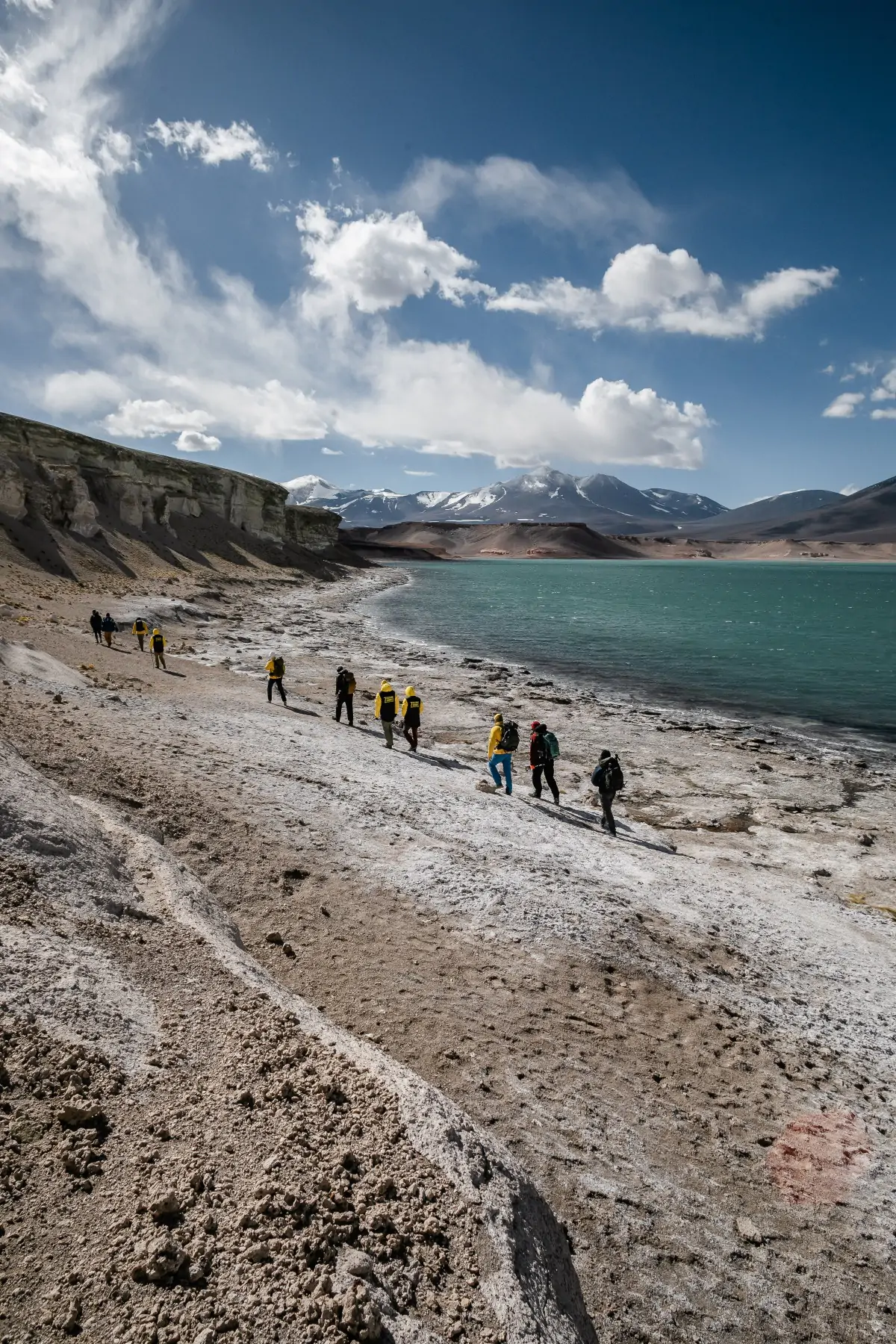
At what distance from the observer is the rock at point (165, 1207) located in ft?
10.6

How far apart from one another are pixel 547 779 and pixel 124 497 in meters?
58.8

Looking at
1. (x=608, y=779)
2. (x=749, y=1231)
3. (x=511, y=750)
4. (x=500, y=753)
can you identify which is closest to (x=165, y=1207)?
(x=749, y=1231)

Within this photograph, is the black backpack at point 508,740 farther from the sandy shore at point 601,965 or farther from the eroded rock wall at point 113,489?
the eroded rock wall at point 113,489

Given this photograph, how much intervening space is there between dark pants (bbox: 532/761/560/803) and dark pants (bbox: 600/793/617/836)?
1.30 metres

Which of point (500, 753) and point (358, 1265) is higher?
point (358, 1265)

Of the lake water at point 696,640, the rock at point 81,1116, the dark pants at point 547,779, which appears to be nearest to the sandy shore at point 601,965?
the dark pants at point 547,779

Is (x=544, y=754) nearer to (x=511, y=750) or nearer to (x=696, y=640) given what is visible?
(x=511, y=750)

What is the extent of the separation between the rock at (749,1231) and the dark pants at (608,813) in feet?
26.3

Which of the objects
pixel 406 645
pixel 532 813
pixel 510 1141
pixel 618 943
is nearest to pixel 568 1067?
pixel 510 1141

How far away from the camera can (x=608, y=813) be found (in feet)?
42.6

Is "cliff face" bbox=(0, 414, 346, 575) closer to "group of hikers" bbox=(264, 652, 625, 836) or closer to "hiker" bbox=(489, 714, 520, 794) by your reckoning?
"group of hikers" bbox=(264, 652, 625, 836)

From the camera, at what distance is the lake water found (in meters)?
29.0

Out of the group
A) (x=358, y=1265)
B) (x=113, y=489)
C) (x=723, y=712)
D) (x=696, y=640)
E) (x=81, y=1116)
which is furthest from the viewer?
(x=113, y=489)

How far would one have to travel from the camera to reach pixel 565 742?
67.8 feet
